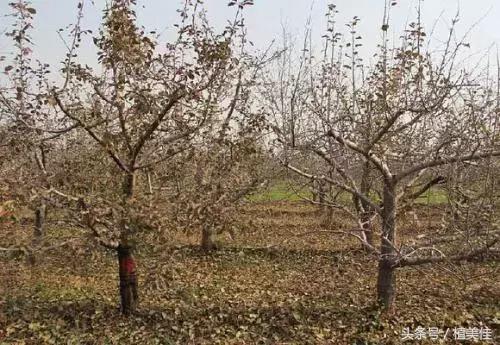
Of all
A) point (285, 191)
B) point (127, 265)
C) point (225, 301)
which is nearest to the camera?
point (127, 265)

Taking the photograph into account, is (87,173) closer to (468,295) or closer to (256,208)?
(468,295)

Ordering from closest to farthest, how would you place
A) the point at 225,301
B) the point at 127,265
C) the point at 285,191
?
the point at 127,265, the point at 225,301, the point at 285,191

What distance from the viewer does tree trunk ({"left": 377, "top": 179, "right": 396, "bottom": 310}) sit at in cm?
590

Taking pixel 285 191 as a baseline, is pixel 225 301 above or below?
below

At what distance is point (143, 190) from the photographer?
6.02m

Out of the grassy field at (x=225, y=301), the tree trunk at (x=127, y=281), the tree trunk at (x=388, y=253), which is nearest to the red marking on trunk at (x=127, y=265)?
the tree trunk at (x=127, y=281)

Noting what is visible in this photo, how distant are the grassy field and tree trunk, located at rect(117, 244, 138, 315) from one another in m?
0.15

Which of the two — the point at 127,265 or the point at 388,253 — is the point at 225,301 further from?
the point at 388,253

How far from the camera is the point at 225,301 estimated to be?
6637 mm

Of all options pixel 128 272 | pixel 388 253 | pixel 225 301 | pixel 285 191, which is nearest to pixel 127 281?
pixel 128 272

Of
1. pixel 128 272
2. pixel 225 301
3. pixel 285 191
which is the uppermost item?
pixel 285 191

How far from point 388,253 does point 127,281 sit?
3.40 meters

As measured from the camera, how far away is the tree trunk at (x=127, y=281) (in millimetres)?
5852

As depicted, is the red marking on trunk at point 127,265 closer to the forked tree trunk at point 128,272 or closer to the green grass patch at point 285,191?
the forked tree trunk at point 128,272
